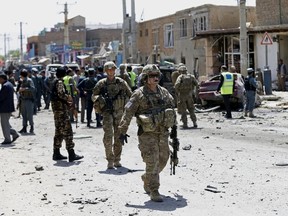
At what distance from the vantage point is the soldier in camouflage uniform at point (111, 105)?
977 cm

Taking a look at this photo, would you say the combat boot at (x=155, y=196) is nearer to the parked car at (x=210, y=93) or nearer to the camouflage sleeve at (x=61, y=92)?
the camouflage sleeve at (x=61, y=92)

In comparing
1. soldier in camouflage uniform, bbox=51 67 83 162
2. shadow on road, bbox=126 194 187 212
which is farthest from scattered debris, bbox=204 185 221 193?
soldier in camouflage uniform, bbox=51 67 83 162

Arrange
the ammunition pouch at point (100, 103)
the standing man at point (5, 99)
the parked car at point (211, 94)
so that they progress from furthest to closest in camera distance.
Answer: the parked car at point (211, 94) < the standing man at point (5, 99) < the ammunition pouch at point (100, 103)

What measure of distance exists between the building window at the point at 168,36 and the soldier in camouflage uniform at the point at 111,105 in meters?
36.7

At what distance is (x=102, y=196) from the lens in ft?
25.5

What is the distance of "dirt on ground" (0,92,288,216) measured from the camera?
23.1 ft

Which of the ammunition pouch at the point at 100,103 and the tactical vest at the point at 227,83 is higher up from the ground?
the tactical vest at the point at 227,83

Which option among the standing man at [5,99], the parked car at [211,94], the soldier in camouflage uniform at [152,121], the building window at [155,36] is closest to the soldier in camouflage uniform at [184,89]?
the standing man at [5,99]

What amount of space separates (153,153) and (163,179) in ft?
4.98

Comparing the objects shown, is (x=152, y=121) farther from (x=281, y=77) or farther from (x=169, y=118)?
(x=281, y=77)

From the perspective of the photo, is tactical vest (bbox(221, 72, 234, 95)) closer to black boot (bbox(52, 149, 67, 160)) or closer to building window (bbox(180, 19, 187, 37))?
black boot (bbox(52, 149, 67, 160))

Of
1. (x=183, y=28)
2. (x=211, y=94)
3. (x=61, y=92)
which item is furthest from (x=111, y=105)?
(x=183, y=28)

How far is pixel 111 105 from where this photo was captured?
977 cm

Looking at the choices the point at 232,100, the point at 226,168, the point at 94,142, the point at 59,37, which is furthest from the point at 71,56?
the point at 226,168
